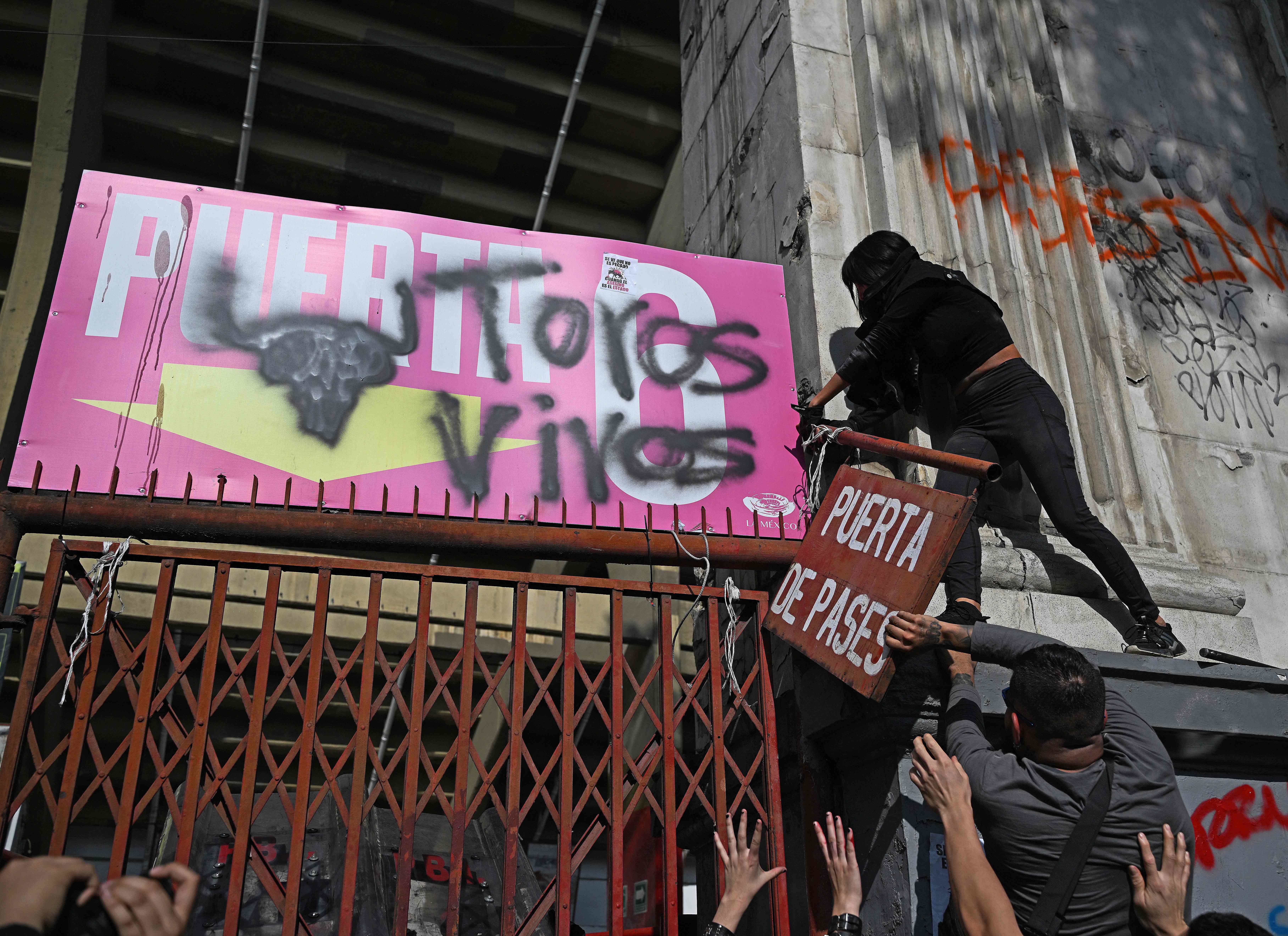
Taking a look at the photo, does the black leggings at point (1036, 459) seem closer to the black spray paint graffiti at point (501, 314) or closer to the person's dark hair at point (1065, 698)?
the person's dark hair at point (1065, 698)

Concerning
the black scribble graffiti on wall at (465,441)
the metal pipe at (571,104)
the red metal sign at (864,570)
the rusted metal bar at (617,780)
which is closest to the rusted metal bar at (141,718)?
the black scribble graffiti on wall at (465,441)

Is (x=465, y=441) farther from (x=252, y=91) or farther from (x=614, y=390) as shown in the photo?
(x=252, y=91)

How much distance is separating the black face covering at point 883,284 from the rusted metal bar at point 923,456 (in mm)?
583

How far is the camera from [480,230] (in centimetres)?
539

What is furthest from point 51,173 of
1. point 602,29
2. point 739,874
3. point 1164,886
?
point 1164,886

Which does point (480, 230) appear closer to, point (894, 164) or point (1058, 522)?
point (894, 164)

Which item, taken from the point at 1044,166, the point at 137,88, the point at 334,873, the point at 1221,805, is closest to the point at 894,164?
the point at 1044,166

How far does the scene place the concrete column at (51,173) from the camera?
9.42 m

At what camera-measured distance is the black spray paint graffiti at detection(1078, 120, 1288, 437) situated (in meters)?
6.12

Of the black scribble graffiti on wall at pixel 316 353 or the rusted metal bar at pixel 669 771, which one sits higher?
the black scribble graffiti on wall at pixel 316 353

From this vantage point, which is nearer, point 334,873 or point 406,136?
point 334,873

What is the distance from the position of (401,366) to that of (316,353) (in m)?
0.40

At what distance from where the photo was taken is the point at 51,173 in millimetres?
9734

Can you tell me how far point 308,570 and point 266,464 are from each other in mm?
701
